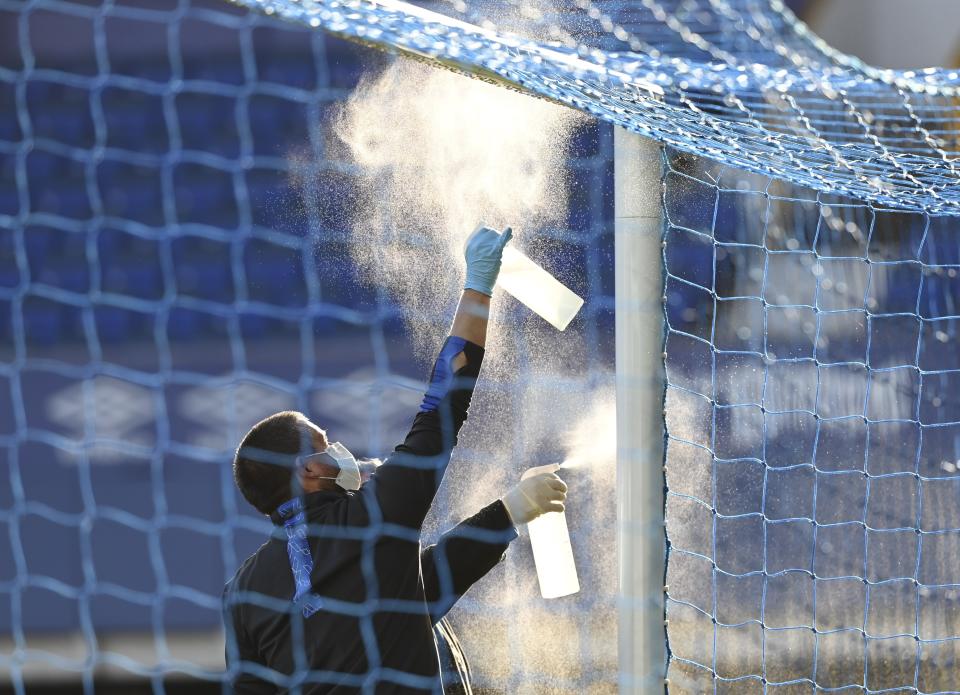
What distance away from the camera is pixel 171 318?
145 inches

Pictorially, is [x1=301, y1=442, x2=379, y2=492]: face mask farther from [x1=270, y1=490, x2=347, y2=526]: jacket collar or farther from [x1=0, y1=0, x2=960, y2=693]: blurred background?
[x1=0, y1=0, x2=960, y2=693]: blurred background

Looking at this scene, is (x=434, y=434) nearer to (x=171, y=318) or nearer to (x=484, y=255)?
(x=484, y=255)

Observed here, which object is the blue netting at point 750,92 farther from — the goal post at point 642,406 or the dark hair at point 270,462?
the dark hair at point 270,462

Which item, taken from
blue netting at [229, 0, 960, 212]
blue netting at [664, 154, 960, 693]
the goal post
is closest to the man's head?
the goal post

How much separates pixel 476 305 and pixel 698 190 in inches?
46.6

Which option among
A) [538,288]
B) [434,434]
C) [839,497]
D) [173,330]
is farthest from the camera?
[173,330]

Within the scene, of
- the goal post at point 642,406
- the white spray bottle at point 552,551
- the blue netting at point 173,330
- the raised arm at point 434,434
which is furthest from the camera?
the blue netting at point 173,330

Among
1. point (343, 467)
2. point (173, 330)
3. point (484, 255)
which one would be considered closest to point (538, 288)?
point (484, 255)

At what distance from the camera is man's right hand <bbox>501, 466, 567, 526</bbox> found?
1.53m

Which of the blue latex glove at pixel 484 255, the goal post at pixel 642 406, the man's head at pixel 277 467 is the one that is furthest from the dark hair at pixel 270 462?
the goal post at pixel 642 406

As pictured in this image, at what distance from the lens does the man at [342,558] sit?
134cm

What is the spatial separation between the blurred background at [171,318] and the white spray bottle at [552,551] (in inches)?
25.8

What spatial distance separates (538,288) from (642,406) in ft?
0.77

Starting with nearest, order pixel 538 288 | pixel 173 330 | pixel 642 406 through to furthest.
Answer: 1. pixel 642 406
2. pixel 538 288
3. pixel 173 330
